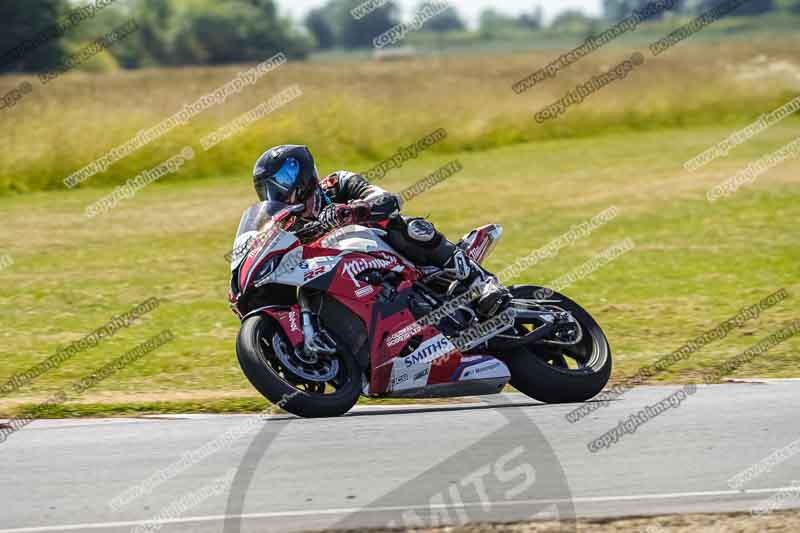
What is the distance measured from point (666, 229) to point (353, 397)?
1245 cm

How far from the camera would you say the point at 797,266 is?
15.4m

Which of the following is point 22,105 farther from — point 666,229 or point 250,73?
point 666,229

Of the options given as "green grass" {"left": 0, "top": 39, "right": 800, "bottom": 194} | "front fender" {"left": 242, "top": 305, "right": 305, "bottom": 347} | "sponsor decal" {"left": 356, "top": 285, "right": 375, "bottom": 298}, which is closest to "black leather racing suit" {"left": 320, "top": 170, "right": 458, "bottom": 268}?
"sponsor decal" {"left": 356, "top": 285, "right": 375, "bottom": 298}

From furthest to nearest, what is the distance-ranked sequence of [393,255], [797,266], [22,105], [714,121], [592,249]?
1. [714,121]
2. [22,105]
3. [592,249]
4. [797,266]
5. [393,255]

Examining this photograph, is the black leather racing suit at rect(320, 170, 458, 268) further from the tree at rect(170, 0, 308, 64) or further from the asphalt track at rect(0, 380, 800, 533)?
the tree at rect(170, 0, 308, 64)

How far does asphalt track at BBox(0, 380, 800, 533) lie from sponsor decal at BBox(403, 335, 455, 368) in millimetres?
354

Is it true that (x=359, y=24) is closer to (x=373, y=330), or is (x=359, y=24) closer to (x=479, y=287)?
(x=479, y=287)

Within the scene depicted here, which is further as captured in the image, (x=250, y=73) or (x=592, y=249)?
(x=250, y=73)

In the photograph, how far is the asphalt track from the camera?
19.3 feet

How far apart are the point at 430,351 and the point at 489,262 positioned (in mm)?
8695

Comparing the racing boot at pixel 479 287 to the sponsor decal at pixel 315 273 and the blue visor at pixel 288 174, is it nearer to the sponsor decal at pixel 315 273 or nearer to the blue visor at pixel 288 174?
the sponsor decal at pixel 315 273

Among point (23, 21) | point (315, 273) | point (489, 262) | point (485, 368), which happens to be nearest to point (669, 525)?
point (485, 368)

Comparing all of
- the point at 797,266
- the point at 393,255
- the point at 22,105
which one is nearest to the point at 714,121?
the point at 22,105

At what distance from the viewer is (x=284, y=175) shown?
7.93 meters
